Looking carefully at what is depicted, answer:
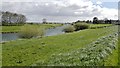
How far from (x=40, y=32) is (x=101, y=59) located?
216 ft

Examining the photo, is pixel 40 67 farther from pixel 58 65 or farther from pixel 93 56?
pixel 93 56

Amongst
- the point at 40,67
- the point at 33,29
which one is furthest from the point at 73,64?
the point at 33,29

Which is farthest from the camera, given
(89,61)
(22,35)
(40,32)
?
(40,32)

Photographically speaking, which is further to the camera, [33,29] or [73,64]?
[33,29]

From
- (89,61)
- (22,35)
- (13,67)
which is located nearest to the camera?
(89,61)

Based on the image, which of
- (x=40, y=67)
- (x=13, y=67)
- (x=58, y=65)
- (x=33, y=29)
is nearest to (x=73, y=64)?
(x=58, y=65)

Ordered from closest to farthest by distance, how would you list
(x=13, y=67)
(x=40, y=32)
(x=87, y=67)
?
(x=87, y=67) < (x=13, y=67) < (x=40, y=32)

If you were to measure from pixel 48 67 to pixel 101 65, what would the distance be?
420cm

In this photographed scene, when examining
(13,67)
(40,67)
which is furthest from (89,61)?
(13,67)

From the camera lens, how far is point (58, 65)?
19531mm

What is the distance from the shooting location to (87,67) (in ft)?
61.0

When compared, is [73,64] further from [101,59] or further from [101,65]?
[101,59]

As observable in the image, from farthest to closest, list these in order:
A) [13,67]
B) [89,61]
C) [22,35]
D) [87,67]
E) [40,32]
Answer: [40,32], [22,35], [13,67], [89,61], [87,67]

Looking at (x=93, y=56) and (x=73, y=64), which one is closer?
(x=73, y=64)
